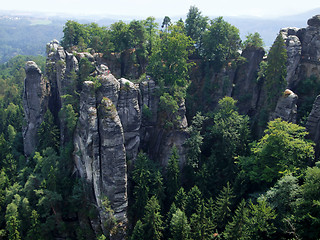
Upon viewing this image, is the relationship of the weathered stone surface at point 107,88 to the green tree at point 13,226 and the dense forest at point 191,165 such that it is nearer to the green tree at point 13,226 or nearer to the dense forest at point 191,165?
the dense forest at point 191,165

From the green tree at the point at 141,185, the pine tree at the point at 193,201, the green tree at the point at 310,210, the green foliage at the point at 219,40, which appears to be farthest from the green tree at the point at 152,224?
the green foliage at the point at 219,40

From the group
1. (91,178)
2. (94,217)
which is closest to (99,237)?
(94,217)

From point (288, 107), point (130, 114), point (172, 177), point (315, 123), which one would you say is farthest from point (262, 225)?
point (130, 114)

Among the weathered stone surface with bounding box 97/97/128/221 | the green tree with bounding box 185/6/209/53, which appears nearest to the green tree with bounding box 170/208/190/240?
the weathered stone surface with bounding box 97/97/128/221

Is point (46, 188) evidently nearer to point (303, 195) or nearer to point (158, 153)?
point (158, 153)

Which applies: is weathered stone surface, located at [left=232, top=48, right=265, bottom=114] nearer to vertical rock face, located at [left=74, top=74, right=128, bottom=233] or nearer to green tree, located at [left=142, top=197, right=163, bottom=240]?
vertical rock face, located at [left=74, top=74, right=128, bottom=233]

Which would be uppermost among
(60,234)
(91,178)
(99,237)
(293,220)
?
(293,220)
